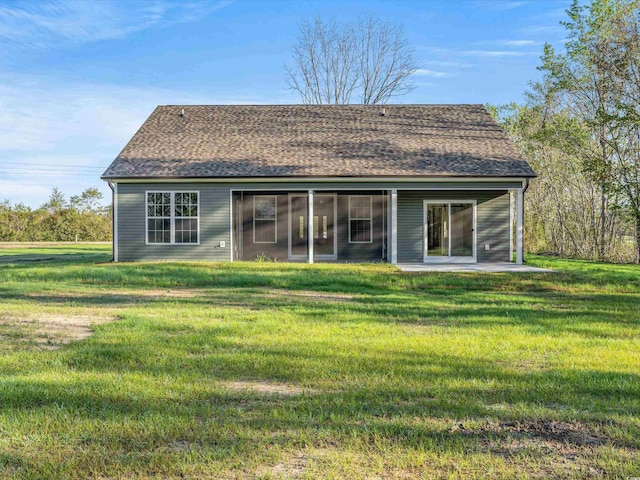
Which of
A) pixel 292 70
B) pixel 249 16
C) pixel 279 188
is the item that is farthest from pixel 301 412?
pixel 292 70

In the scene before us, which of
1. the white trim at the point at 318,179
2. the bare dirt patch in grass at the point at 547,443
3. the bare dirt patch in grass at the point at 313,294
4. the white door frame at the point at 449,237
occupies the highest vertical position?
the white trim at the point at 318,179

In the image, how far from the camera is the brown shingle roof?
55.0 feet

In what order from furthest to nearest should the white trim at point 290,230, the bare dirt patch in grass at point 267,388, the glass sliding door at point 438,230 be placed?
the white trim at point 290,230 → the glass sliding door at point 438,230 → the bare dirt patch in grass at point 267,388

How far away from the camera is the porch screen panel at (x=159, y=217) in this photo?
17141 millimetres

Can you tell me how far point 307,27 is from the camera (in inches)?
1320

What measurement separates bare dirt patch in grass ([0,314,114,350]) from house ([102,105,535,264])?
9.83 m

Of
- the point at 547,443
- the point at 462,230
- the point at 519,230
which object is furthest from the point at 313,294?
the point at 462,230

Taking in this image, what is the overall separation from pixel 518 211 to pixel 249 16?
1146cm

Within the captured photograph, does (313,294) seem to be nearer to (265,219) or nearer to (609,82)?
(265,219)

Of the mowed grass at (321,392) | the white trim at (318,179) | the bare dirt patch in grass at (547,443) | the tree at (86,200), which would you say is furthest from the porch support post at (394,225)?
the tree at (86,200)

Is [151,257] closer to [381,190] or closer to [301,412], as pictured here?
[381,190]

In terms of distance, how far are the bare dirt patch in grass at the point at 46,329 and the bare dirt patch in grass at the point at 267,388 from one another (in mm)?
2353

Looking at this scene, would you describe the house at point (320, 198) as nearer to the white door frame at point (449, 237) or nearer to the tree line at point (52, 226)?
the white door frame at point (449, 237)

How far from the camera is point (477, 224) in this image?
17.5m
